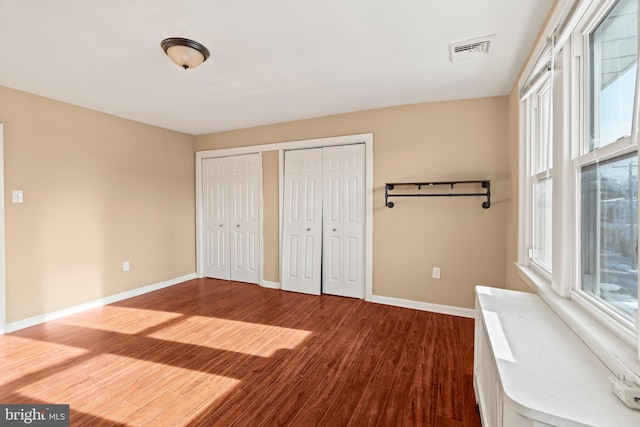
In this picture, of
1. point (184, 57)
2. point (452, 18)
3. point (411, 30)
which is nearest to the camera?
point (452, 18)

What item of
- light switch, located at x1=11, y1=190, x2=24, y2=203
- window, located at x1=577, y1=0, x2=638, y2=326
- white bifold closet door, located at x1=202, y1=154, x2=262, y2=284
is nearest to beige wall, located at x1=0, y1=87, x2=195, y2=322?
light switch, located at x1=11, y1=190, x2=24, y2=203

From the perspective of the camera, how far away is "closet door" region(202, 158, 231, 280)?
15.7 ft

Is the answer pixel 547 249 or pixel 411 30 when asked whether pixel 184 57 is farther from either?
pixel 547 249

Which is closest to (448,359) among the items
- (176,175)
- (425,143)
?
(425,143)

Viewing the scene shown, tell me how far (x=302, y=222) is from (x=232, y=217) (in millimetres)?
1311

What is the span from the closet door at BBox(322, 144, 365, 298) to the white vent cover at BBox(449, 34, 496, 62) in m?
1.59

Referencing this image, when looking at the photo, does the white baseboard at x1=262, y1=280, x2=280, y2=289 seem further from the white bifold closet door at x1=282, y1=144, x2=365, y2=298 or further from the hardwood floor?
the hardwood floor

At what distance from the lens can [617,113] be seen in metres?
1.19

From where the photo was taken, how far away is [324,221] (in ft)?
13.1

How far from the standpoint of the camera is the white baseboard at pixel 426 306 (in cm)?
327

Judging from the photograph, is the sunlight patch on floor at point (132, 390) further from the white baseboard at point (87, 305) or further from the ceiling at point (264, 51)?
the ceiling at point (264, 51)

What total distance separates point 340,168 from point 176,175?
2682 mm

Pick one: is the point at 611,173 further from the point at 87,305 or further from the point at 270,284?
the point at 87,305

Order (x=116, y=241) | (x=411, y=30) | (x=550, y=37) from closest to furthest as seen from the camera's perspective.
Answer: (x=550, y=37) → (x=411, y=30) → (x=116, y=241)
